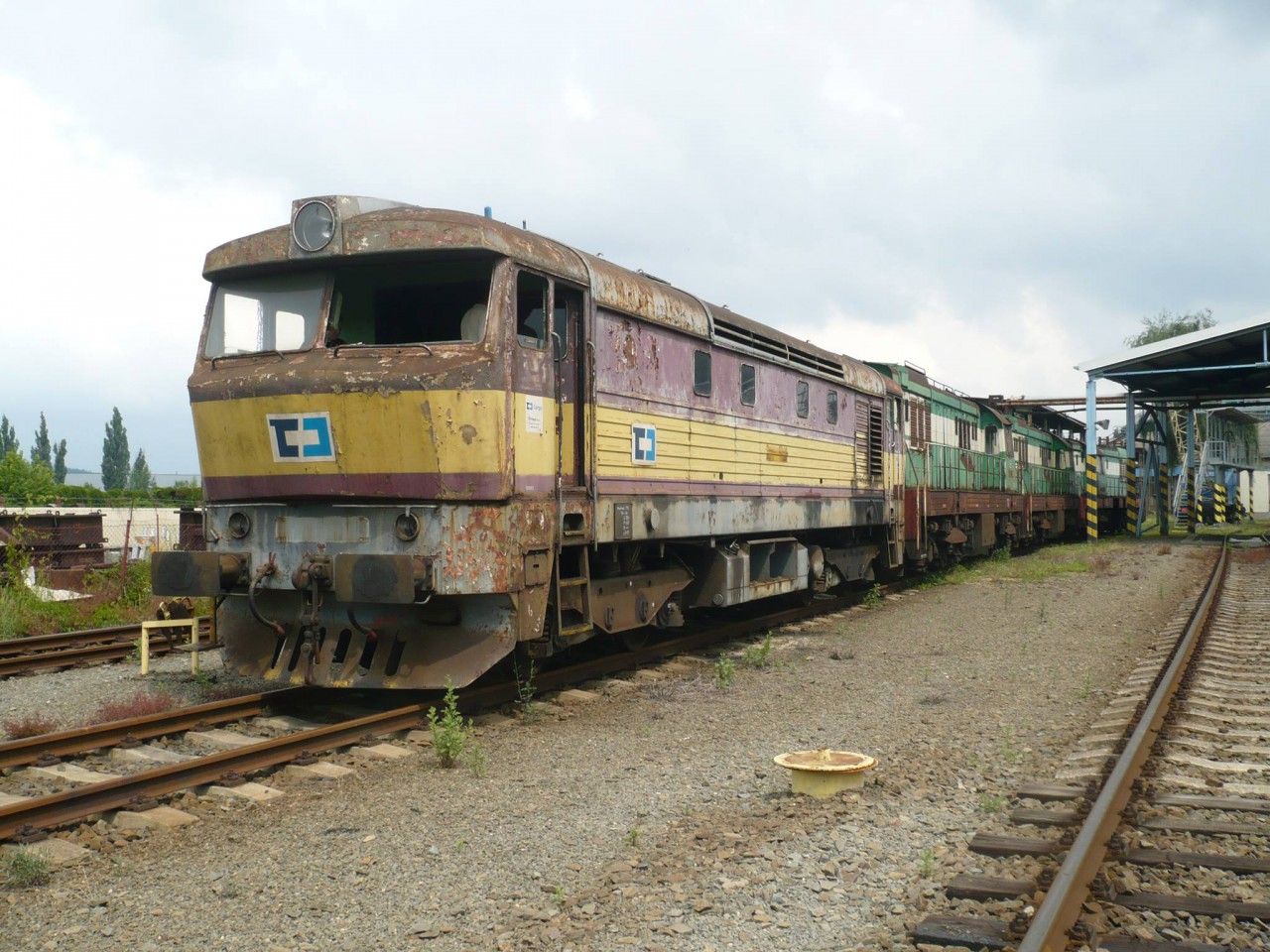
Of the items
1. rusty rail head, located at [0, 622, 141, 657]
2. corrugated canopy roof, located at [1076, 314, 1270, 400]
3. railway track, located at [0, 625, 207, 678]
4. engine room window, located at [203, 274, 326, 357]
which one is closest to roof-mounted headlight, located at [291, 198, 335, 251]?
engine room window, located at [203, 274, 326, 357]

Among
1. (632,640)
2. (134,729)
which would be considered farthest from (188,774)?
(632,640)

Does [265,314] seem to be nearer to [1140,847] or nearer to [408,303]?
[408,303]

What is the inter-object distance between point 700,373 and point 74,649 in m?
6.77

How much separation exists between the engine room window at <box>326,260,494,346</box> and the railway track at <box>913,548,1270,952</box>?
4.71 meters

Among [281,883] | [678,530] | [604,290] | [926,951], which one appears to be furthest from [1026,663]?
[281,883]

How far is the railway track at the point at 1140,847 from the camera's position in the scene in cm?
380

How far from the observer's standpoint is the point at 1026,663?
9977 mm

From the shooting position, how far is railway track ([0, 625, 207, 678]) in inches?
377

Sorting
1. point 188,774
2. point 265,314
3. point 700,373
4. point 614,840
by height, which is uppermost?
point 265,314

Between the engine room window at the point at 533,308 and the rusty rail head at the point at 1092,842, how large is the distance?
4.64 meters

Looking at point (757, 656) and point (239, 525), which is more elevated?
point (239, 525)

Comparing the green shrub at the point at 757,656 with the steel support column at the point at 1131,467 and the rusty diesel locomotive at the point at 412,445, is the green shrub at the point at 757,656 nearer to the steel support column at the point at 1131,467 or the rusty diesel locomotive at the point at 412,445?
the rusty diesel locomotive at the point at 412,445

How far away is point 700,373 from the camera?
1026 cm

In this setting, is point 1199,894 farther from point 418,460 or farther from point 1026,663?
point 1026,663
